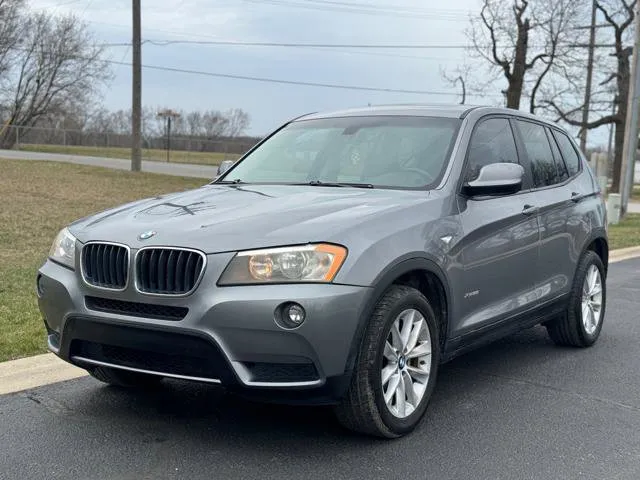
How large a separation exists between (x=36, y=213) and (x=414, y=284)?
11.1m

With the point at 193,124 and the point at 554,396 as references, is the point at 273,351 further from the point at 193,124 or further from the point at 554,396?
the point at 193,124

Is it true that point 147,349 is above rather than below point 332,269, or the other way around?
below

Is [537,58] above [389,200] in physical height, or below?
above

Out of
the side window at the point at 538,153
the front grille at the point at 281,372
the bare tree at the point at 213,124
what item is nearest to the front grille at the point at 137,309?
the front grille at the point at 281,372

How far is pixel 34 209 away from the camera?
1398cm

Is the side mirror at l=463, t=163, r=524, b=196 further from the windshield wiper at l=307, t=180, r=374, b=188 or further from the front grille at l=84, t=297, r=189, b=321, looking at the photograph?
the front grille at l=84, t=297, r=189, b=321

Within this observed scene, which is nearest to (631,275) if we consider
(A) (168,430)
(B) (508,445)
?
(B) (508,445)

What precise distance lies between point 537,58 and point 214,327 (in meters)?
33.3

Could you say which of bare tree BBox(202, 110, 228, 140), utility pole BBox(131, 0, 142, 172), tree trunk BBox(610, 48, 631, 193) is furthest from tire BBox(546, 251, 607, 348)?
bare tree BBox(202, 110, 228, 140)

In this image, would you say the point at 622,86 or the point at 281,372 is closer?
the point at 281,372

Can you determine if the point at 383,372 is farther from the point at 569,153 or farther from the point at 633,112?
the point at 633,112

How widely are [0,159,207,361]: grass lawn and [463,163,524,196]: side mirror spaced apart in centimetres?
310

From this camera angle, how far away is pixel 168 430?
3902 millimetres

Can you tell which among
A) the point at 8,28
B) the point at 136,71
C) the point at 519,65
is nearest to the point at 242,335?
the point at 136,71
